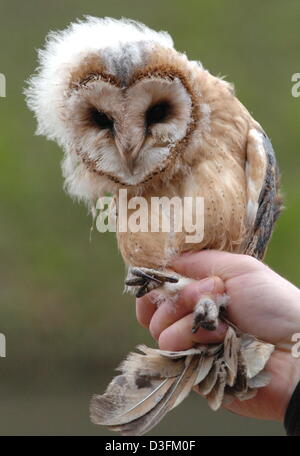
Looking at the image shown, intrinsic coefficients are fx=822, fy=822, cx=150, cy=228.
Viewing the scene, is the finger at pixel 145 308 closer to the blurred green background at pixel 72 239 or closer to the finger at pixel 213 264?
the finger at pixel 213 264

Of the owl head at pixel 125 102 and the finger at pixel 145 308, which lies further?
the finger at pixel 145 308

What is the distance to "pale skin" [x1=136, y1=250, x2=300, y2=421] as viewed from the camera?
1.54m

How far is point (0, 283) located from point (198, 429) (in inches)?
53.6

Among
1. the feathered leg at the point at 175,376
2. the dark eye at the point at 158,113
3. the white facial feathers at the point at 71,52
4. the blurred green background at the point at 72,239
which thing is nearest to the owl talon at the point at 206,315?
the feathered leg at the point at 175,376

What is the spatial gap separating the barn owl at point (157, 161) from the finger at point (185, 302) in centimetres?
2

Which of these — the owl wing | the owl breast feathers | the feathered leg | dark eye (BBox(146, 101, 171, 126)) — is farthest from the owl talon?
dark eye (BBox(146, 101, 171, 126))

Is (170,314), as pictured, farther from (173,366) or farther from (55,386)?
(55,386)

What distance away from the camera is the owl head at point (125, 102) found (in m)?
1.59

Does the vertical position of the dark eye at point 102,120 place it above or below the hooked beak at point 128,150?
above

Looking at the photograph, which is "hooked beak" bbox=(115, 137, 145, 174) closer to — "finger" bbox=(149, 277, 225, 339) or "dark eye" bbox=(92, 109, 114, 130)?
"dark eye" bbox=(92, 109, 114, 130)

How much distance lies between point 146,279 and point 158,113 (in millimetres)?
332
